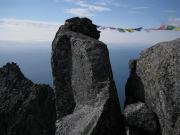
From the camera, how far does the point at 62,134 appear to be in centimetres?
1532

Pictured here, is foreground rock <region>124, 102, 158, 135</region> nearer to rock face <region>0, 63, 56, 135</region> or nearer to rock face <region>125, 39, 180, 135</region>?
rock face <region>125, 39, 180, 135</region>

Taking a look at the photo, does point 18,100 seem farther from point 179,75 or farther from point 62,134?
point 179,75

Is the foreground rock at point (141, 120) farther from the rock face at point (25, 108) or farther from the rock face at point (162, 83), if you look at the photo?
the rock face at point (25, 108)

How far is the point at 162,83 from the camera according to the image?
1367 cm

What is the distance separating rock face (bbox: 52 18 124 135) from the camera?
14.5m

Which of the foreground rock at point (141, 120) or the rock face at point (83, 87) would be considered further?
the foreground rock at point (141, 120)

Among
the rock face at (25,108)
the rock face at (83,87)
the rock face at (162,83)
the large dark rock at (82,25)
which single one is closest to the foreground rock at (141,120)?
the rock face at (162,83)

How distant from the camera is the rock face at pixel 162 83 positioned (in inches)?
524

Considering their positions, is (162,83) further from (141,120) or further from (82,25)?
(82,25)

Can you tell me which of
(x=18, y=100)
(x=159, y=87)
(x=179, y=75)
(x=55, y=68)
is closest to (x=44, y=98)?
(x=18, y=100)

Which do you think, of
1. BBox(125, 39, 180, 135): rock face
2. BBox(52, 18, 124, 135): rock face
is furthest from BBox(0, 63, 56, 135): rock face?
BBox(125, 39, 180, 135): rock face

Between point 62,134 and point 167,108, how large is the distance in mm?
5448

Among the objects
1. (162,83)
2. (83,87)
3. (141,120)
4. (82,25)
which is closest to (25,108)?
(83,87)

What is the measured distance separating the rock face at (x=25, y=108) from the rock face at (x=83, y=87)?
2.86 feet
